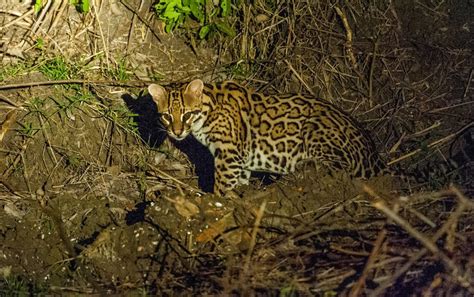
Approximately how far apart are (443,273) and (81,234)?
3.76m

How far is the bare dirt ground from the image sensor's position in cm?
874

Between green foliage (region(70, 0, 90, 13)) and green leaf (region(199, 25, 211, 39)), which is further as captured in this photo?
green leaf (region(199, 25, 211, 39))

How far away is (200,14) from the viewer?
11.2 meters

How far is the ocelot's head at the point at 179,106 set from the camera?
32.3 feet

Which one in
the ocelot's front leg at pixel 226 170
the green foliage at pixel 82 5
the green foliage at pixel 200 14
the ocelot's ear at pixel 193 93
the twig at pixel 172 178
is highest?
the green foliage at pixel 82 5

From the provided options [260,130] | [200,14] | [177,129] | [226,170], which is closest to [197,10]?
[200,14]

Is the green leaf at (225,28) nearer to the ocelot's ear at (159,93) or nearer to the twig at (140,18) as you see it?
the twig at (140,18)

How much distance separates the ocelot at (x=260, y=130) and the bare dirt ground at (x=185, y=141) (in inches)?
11.9

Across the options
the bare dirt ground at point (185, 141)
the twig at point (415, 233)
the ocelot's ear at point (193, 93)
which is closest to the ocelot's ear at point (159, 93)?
the ocelot's ear at point (193, 93)

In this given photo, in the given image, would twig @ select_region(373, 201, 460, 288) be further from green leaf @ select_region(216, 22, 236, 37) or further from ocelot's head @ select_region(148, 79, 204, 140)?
green leaf @ select_region(216, 22, 236, 37)

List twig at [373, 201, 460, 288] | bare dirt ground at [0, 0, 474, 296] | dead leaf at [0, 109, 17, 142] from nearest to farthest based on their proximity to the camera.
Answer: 1. twig at [373, 201, 460, 288]
2. bare dirt ground at [0, 0, 474, 296]
3. dead leaf at [0, 109, 17, 142]

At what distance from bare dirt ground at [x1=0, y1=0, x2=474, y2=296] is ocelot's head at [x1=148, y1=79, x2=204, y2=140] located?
0.65 m

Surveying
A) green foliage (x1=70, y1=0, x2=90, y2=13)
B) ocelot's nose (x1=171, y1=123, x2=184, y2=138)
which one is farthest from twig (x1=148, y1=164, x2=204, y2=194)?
green foliage (x1=70, y1=0, x2=90, y2=13)

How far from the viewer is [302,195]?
9.42m
